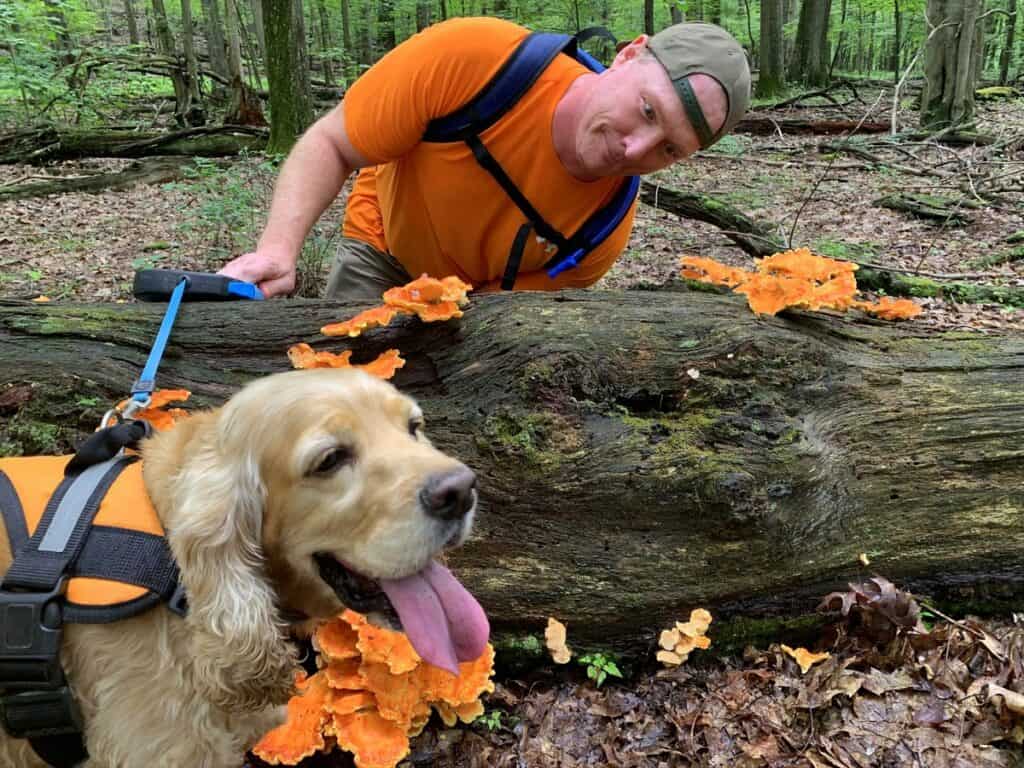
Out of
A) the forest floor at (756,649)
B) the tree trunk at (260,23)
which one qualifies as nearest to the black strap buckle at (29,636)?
the forest floor at (756,649)

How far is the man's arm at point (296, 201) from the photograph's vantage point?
4.26 m

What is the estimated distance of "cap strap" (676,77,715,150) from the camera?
3.96m

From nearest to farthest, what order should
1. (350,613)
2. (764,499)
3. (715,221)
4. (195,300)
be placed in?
1. (350,613)
2. (764,499)
3. (195,300)
4. (715,221)

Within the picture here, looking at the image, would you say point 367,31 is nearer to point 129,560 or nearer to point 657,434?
point 657,434

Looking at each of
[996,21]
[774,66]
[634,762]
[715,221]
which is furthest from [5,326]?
[996,21]

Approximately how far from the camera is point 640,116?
13.4 feet

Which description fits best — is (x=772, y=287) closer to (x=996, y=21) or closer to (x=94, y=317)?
(x=94, y=317)

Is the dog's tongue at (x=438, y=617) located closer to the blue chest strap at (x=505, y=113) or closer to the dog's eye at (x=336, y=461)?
the dog's eye at (x=336, y=461)

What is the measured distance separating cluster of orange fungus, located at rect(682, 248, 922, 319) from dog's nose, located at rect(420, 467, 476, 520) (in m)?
2.31

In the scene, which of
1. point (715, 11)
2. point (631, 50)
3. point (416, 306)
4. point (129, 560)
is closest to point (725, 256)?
point (631, 50)

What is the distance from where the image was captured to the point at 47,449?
3.40 m

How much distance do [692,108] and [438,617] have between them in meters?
3.12

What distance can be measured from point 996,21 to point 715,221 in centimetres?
4551

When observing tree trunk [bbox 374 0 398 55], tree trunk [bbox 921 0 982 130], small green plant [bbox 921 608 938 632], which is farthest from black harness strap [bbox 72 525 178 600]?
tree trunk [bbox 374 0 398 55]
